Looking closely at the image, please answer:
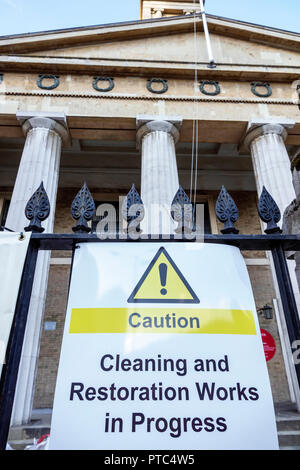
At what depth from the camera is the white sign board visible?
4.86 ft

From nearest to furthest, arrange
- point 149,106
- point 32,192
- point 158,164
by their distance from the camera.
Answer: point 32,192 < point 158,164 < point 149,106

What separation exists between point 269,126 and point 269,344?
7.15 metres

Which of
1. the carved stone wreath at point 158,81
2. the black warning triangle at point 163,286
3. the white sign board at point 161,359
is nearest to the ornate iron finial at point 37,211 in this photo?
the white sign board at point 161,359

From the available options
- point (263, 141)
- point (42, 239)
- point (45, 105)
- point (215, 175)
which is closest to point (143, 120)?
point (45, 105)

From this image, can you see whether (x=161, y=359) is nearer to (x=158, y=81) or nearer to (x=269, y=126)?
(x=269, y=126)

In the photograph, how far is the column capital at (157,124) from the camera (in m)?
9.20

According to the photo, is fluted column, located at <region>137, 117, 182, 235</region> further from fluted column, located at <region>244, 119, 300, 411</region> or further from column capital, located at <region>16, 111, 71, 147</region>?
fluted column, located at <region>244, 119, 300, 411</region>

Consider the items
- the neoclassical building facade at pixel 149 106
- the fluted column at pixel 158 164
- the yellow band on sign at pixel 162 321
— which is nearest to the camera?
the yellow band on sign at pixel 162 321

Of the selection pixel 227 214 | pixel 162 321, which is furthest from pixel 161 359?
pixel 227 214

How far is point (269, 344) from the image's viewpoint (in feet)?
33.3

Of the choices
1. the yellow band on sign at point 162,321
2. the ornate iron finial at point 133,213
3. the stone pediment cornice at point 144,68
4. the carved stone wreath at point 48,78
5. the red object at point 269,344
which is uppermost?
the stone pediment cornice at point 144,68

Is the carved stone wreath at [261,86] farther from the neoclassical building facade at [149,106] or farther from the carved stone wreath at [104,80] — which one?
the carved stone wreath at [104,80]

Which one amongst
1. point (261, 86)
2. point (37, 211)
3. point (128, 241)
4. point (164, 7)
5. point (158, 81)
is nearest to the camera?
point (128, 241)

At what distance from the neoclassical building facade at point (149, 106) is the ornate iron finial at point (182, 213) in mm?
5575
